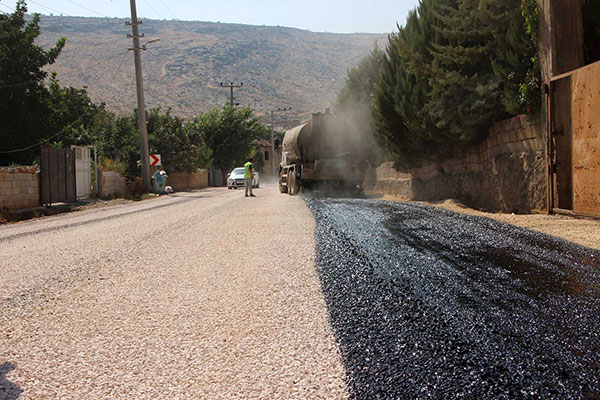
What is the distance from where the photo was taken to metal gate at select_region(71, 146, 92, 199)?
19172 mm

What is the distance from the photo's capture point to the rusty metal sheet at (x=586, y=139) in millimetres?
7508

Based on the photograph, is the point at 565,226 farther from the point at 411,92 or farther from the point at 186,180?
the point at 186,180

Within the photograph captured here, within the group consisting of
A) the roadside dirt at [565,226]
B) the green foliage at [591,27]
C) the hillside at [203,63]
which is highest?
the hillside at [203,63]

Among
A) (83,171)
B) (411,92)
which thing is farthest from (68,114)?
(411,92)

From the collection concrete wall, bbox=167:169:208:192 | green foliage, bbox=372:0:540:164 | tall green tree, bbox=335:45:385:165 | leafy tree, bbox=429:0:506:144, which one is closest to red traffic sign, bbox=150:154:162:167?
concrete wall, bbox=167:169:208:192

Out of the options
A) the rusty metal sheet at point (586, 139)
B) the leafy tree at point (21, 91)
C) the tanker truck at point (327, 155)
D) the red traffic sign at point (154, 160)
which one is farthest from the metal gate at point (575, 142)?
the red traffic sign at point (154, 160)

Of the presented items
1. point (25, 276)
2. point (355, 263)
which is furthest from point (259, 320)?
point (25, 276)

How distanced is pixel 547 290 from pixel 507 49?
8.34 metres

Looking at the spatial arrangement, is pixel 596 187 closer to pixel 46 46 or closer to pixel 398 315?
pixel 398 315

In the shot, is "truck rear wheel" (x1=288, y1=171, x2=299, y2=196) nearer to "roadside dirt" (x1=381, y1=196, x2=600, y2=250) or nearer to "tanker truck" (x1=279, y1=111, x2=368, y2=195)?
"tanker truck" (x1=279, y1=111, x2=368, y2=195)

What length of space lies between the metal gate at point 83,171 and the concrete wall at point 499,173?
13359 millimetres

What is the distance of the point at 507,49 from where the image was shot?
10.9 metres

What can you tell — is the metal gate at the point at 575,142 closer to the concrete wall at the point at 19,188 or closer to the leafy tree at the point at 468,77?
the leafy tree at the point at 468,77

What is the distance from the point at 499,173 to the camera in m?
11.7
